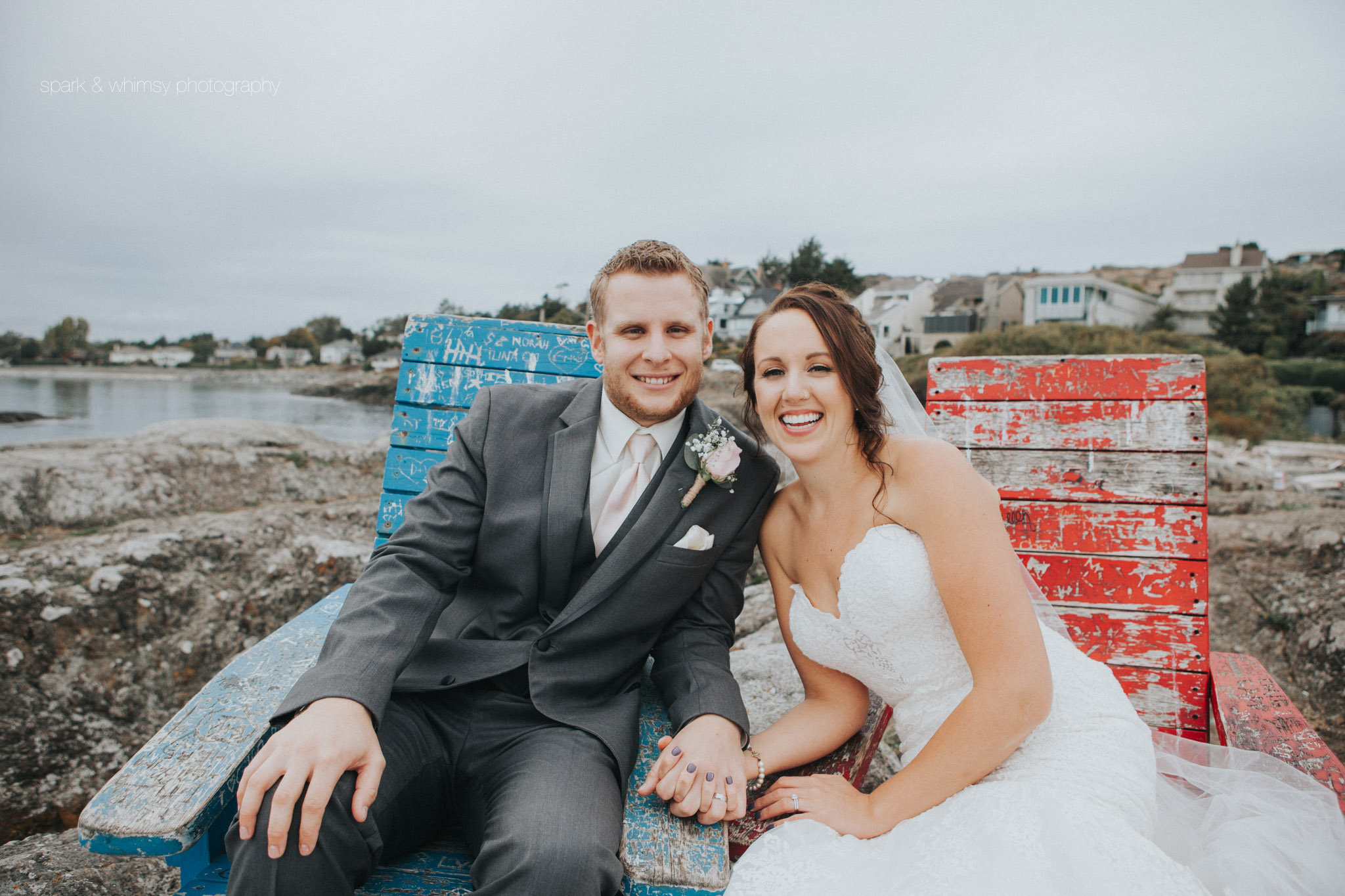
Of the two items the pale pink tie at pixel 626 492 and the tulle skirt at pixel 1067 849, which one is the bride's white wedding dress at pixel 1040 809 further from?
the pale pink tie at pixel 626 492

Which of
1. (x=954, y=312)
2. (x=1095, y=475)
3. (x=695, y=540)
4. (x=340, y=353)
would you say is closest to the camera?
(x=695, y=540)

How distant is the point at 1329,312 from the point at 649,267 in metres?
75.0

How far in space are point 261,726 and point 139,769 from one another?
26 cm

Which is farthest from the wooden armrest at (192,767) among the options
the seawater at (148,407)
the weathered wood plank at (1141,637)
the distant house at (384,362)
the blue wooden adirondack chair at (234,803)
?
the distant house at (384,362)

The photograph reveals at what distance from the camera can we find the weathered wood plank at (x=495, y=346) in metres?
3.30

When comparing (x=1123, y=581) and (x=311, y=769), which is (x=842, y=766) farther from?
(x=1123, y=581)

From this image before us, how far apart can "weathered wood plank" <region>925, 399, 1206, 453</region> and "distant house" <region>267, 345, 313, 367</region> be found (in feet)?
65.8

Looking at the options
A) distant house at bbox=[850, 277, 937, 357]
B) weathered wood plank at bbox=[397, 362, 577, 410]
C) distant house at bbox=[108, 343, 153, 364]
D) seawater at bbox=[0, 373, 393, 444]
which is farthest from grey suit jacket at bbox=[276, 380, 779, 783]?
distant house at bbox=[850, 277, 937, 357]

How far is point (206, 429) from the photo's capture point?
558 cm

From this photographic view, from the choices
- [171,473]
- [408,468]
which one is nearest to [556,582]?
[408,468]

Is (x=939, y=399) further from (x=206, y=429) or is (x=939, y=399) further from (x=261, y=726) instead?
(x=206, y=429)

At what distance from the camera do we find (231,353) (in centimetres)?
1741

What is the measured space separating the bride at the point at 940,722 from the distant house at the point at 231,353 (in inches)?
724

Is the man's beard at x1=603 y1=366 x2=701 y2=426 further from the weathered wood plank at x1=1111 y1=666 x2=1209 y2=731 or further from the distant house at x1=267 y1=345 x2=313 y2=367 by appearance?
the distant house at x1=267 y1=345 x2=313 y2=367
